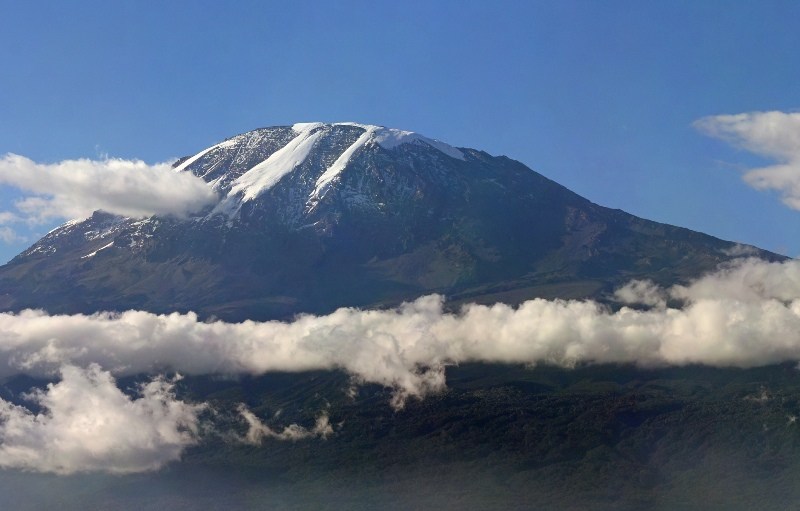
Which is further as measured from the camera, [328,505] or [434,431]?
[434,431]

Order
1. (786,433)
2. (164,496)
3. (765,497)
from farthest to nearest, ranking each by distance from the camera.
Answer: (786,433) → (164,496) → (765,497)

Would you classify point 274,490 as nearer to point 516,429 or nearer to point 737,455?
point 516,429

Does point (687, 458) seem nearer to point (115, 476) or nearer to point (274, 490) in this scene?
point (274, 490)

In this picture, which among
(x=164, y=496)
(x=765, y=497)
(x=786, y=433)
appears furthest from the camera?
(x=786, y=433)

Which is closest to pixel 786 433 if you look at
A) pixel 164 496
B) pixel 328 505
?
pixel 328 505

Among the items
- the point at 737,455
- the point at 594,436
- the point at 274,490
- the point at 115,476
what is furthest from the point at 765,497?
the point at 115,476

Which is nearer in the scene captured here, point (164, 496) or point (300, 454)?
point (164, 496)

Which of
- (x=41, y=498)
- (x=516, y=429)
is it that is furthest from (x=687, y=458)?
(x=41, y=498)

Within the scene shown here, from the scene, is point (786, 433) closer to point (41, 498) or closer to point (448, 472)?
point (448, 472)
